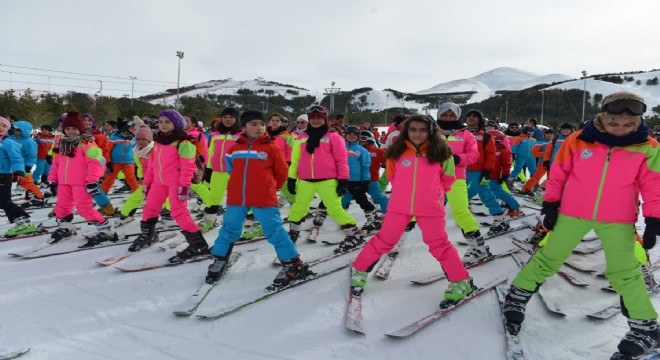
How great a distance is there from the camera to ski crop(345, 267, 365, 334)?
2946mm

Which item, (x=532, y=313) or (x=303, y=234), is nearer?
(x=532, y=313)

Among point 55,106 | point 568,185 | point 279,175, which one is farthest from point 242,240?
point 55,106

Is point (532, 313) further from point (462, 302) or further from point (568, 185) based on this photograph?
point (568, 185)

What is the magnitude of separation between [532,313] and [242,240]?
11.4 feet

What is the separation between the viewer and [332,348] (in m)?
2.76

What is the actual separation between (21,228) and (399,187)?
17.6 feet

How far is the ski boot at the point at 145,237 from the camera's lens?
4.80 meters

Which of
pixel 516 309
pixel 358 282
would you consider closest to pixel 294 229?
pixel 358 282

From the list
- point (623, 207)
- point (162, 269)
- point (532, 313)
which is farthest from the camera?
point (162, 269)

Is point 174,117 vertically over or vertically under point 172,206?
over

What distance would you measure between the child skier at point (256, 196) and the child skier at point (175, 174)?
33.2 inches

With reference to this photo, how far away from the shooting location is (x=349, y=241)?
4.88 m

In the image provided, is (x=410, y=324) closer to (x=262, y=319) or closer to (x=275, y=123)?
(x=262, y=319)

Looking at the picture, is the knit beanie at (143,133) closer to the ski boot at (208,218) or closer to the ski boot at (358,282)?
the ski boot at (208,218)
